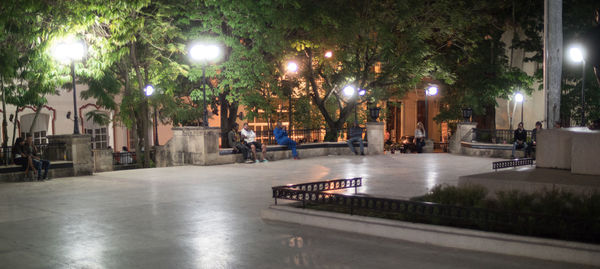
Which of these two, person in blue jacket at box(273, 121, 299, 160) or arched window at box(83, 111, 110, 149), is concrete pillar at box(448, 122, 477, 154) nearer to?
person in blue jacket at box(273, 121, 299, 160)

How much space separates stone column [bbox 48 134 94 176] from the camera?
15.9 m

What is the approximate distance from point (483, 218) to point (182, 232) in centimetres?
417

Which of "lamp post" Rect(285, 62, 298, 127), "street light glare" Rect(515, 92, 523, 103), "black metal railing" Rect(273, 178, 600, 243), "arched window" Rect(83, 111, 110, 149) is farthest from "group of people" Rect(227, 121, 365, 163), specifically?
"street light glare" Rect(515, 92, 523, 103)

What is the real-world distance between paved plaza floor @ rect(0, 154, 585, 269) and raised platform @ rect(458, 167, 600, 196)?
7.81 feet

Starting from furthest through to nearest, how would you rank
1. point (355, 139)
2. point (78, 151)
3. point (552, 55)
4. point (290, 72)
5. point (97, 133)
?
point (97, 133)
point (290, 72)
point (355, 139)
point (78, 151)
point (552, 55)

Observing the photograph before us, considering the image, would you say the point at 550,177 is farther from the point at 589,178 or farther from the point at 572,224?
the point at 572,224

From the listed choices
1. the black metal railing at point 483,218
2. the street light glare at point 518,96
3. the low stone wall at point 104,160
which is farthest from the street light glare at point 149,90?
the street light glare at point 518,96

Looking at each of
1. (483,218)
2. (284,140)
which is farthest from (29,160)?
(483,218)

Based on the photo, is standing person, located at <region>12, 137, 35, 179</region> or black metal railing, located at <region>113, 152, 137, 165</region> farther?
black metal railing, located at <region>113, 152, 137, 165</region>

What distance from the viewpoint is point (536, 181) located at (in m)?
8.46

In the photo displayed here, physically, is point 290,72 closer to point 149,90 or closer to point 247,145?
point 149,90

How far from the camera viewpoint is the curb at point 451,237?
602 cm

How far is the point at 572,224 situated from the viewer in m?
6.33

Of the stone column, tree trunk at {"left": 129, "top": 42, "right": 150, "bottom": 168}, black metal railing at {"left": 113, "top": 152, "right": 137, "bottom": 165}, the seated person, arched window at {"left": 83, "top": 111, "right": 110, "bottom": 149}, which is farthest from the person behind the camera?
arched window at {"left": 83, "top": 111, "right": 110, "bottom": 149}
